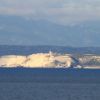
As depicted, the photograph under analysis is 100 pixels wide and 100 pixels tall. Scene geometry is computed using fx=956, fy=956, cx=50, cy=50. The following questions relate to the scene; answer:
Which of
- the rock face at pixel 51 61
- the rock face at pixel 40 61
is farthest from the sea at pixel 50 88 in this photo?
the rock face at pixel 40 61

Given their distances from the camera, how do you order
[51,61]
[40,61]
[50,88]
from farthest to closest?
[40,61] → [51,61] → [50,88]

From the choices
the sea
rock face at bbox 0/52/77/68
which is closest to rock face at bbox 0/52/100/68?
rock face at bbox 0/52/77/68

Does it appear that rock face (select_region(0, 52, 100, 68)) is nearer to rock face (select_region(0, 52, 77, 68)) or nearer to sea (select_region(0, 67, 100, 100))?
rock face (select_region(0, 52, 77, 68))

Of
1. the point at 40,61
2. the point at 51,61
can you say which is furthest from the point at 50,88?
the point at 40,61

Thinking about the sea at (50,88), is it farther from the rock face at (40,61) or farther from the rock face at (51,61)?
the rock face at (40,61)

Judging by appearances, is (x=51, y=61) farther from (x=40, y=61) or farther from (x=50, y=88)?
(x=50, y=88)

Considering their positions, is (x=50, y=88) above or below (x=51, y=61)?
below

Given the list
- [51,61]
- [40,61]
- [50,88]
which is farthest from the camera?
[40,61]

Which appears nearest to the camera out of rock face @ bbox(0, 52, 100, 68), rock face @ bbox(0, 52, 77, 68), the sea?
the sea
